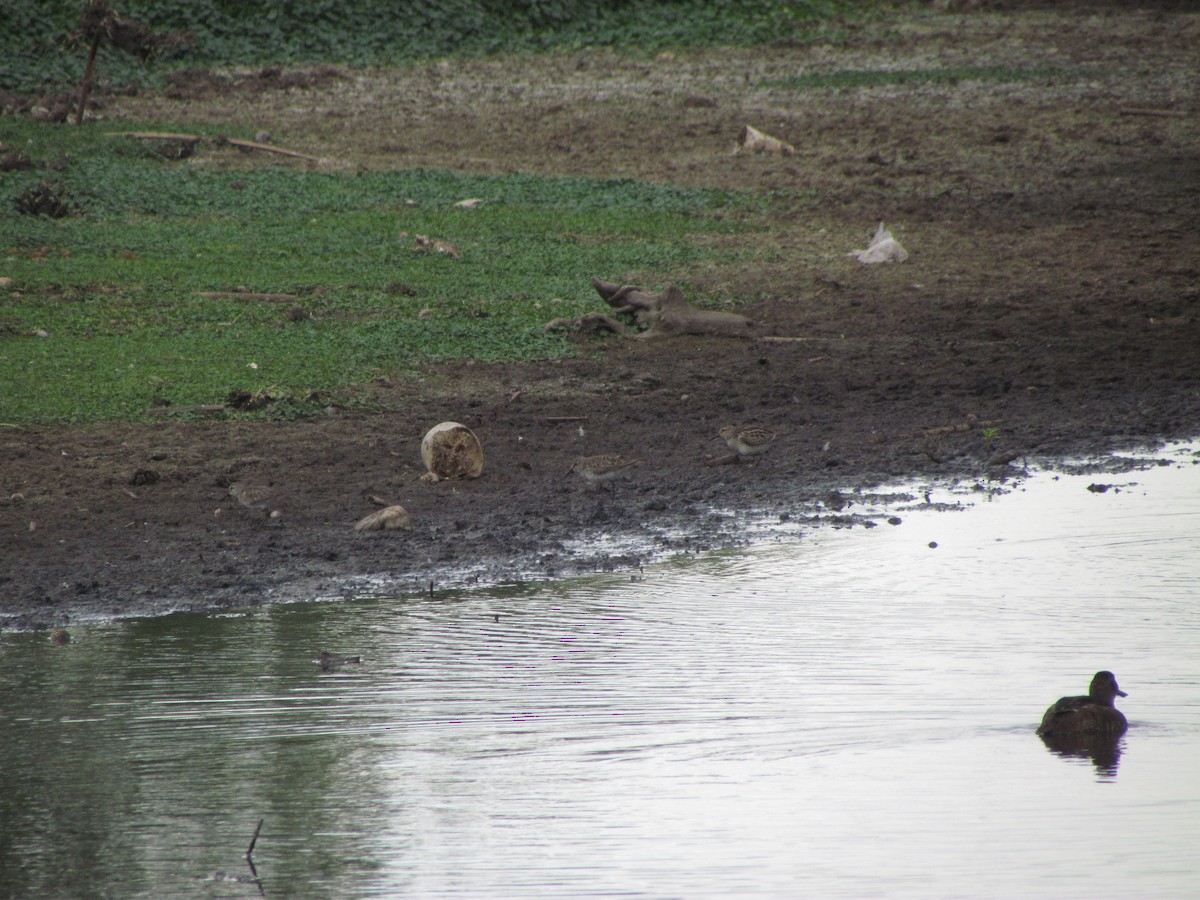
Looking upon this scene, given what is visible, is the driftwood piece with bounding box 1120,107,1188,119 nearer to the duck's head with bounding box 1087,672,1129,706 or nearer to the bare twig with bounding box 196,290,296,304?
the bare twig with bounding box 196,290,296,304

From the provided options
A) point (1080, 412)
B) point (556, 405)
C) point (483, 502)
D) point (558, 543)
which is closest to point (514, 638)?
point (558, 543)

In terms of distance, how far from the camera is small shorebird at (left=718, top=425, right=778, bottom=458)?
8.17 metres

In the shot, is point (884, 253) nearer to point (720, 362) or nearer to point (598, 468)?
point (720, 362)

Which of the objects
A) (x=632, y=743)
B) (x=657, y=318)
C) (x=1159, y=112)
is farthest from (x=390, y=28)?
(x=632, y=743)

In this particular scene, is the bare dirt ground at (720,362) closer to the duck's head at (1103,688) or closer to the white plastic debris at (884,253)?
the white plastic debris at (884,253)

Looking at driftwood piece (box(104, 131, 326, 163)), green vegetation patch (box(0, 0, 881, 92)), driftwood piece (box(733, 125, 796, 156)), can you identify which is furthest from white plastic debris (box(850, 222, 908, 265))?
green vegetation patch (box(0, 0, 881, 92))

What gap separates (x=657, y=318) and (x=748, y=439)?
103 inches

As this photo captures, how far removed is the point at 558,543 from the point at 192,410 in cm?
264

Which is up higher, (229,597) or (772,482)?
(772,482)

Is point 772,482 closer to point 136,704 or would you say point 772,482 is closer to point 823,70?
point 136,704

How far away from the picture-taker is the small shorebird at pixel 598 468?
25.5 feet

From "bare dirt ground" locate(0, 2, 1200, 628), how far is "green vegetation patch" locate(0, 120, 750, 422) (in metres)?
0.52

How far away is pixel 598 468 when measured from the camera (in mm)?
7754

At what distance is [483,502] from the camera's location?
24.8 ft
